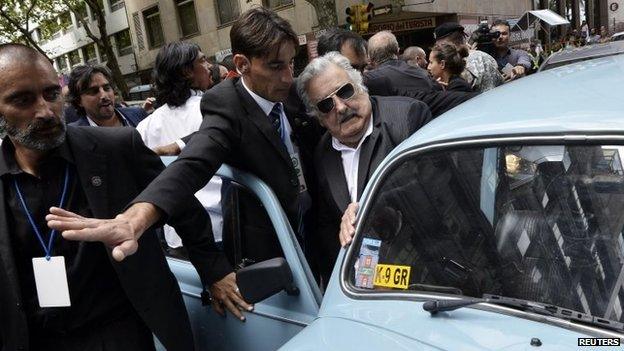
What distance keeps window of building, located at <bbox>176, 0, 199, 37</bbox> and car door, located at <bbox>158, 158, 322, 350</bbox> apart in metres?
22.1

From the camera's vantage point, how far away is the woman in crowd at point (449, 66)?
3.81 m

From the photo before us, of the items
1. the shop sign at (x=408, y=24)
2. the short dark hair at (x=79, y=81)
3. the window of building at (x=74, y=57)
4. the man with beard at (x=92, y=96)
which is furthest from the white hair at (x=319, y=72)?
the window of building at (x=74, y=57)

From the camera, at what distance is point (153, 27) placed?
25.8 metres

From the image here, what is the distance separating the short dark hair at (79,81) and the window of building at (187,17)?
19.7 m

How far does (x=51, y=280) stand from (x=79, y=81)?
Result: 2.70m

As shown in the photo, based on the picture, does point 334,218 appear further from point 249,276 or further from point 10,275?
point 10,275

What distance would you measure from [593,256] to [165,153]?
223 cm

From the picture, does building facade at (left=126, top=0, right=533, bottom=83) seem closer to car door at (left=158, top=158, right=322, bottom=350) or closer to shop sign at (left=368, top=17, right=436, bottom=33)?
shop sign at (left=368, top=17, right=436, bottom=33)

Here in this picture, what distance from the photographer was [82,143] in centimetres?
197

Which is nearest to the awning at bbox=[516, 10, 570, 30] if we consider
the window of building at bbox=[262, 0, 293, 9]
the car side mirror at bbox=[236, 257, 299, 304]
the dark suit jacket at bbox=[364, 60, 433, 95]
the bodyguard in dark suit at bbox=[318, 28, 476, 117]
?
the bodyguard in dark suit at bbox=[318, 28, 476, 117]

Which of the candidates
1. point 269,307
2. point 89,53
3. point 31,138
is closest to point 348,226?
point 269,307

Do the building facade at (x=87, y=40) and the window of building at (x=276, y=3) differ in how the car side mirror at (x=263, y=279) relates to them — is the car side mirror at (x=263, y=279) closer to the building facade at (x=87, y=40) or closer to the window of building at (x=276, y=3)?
the window of building at (x=276, y=3)

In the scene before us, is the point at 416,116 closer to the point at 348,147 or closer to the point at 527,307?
the point at 348,147

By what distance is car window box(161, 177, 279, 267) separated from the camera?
2.14 meters
